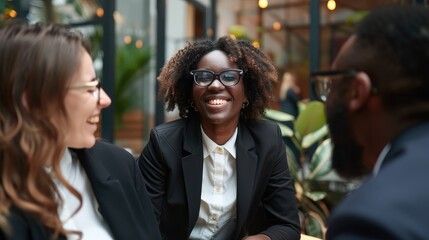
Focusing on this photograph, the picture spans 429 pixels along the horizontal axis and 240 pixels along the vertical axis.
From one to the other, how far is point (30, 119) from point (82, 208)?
352 millimetres

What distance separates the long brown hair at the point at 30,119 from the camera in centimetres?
139

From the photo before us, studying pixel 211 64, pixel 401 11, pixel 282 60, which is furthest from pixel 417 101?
pixel 282 60

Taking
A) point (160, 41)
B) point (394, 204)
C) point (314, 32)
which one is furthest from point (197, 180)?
point (160, 41)

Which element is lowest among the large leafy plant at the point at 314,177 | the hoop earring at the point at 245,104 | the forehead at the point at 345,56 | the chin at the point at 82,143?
→ the large leafy plant at the point at 314,177

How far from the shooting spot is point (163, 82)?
7.86 ft

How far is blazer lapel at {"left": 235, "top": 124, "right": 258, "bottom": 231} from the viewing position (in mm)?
2150

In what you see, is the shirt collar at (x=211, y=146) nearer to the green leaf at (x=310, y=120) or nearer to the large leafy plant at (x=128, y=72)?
the green leaf at (x=310, y=120)

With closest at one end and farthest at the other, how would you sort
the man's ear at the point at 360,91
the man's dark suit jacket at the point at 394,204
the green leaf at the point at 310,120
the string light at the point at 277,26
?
the man's dark suit jacket at the point at 394,204 → the man's ear at the point at 360,91 → the green leaf at the point at 310,120 → the string light at the point at 277,26

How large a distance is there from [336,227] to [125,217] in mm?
925

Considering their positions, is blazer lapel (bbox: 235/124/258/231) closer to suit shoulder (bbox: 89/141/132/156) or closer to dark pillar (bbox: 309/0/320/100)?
suit shoulder (bbox: 89/141/132/156)

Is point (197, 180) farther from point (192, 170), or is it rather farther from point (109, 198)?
point (109, 198)

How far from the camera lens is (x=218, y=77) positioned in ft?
7.14

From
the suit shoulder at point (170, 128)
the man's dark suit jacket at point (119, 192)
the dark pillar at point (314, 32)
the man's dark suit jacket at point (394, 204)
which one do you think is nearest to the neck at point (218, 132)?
the suit shoulder at point (170, 128)

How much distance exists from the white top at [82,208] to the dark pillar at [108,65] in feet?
10.4
